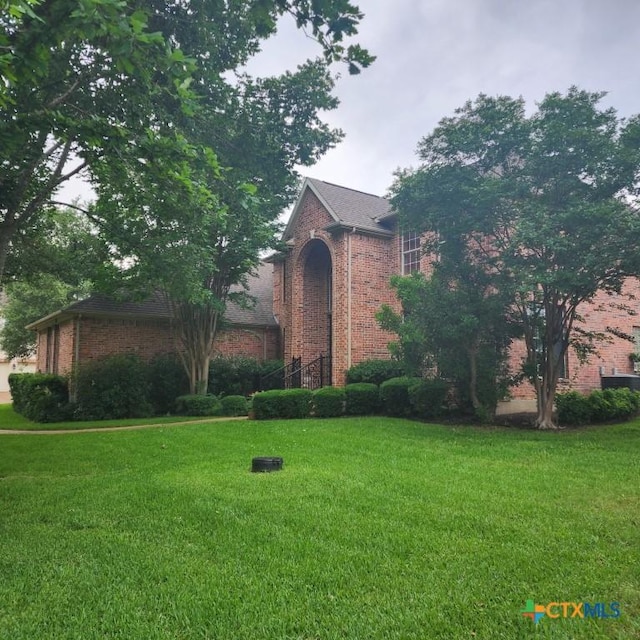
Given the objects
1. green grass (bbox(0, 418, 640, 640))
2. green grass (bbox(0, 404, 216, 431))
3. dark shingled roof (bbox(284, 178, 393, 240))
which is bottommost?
green grass (bbox(0, 404, 216, 431))

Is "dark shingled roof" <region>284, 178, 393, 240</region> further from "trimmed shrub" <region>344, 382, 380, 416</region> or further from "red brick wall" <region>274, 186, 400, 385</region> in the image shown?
"trimmed shrub" <region>344, 382, 380, 416</region>

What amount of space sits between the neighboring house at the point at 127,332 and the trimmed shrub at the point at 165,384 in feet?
2.82

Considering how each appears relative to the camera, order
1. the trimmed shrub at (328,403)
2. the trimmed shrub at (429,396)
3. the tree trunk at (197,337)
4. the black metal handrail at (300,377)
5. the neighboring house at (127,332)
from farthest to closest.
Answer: the black metal handrail at (300,377) → the neighboring house at (127,332) → the tree trunk at (197,337) → the trimmed shrub at (328,403) → the trimmed shrub at (429,396)

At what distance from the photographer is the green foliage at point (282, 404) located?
42.7 ft

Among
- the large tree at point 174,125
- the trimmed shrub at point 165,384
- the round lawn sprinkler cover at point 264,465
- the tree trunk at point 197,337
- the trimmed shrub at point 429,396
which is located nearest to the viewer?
the large tree at point 174,125

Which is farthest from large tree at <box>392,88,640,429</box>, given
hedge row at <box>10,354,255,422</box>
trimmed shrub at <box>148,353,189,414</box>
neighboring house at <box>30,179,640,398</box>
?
trimmed shrub at <box>148,353,189,414</box>

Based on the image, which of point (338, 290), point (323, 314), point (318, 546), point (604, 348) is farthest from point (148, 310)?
point (604, 348)

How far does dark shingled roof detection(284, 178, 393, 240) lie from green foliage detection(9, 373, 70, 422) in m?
9.76

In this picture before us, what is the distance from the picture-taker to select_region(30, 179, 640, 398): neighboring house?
15984mm

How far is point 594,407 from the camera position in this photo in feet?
39.7

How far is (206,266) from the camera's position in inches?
470

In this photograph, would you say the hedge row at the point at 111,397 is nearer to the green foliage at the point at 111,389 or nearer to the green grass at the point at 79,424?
the green foliage at the point at 111,389

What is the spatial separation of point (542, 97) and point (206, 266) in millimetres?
8397

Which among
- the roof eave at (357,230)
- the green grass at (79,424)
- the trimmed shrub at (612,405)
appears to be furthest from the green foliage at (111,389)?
the trimmed shrub at (612,405)
